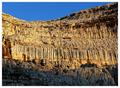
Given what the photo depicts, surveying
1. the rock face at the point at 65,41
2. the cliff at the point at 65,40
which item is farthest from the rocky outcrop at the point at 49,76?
the cliff at the point at 65,40

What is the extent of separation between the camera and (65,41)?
1598 inches

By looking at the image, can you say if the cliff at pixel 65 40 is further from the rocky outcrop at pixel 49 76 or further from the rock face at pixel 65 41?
the rocky outcrop at pixel 49 76

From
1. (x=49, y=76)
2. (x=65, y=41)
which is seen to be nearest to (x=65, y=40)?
(x=65, y=41)

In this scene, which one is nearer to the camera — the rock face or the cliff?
the rock face

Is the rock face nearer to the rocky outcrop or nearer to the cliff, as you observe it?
the cliff

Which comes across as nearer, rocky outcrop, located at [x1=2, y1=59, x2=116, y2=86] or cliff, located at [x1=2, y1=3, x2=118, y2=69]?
rocky outcrop, located at [x1=2, y1=59, x2=116, y2=86]

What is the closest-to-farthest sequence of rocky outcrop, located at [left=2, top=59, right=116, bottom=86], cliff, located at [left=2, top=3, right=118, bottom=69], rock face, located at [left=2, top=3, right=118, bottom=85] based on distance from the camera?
rocky outcrop, located at [left=2, top=59, right=116, bottom=86], rock face, located at [left=2, top=3, right=118, bottom=85], cliff, located at [left=2, top=3, right=118, bottom=69]

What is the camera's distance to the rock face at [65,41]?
35625 mm

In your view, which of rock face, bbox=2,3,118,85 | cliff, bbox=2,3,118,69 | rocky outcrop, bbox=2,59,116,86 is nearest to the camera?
rocky outcrop, bbox=2,59,116,86

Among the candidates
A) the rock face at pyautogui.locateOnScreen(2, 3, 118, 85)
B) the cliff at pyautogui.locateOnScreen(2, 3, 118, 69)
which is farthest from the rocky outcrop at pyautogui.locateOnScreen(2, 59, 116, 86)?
the cliff at pyautogui.locateOnScreen(2, 3, 118, 69)

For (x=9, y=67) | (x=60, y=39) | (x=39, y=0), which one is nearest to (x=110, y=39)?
(x=60, y=39)

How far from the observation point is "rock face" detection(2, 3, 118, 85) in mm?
35625

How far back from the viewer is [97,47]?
132 feet

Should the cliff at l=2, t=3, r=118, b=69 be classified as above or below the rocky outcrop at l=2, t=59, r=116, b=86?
above
